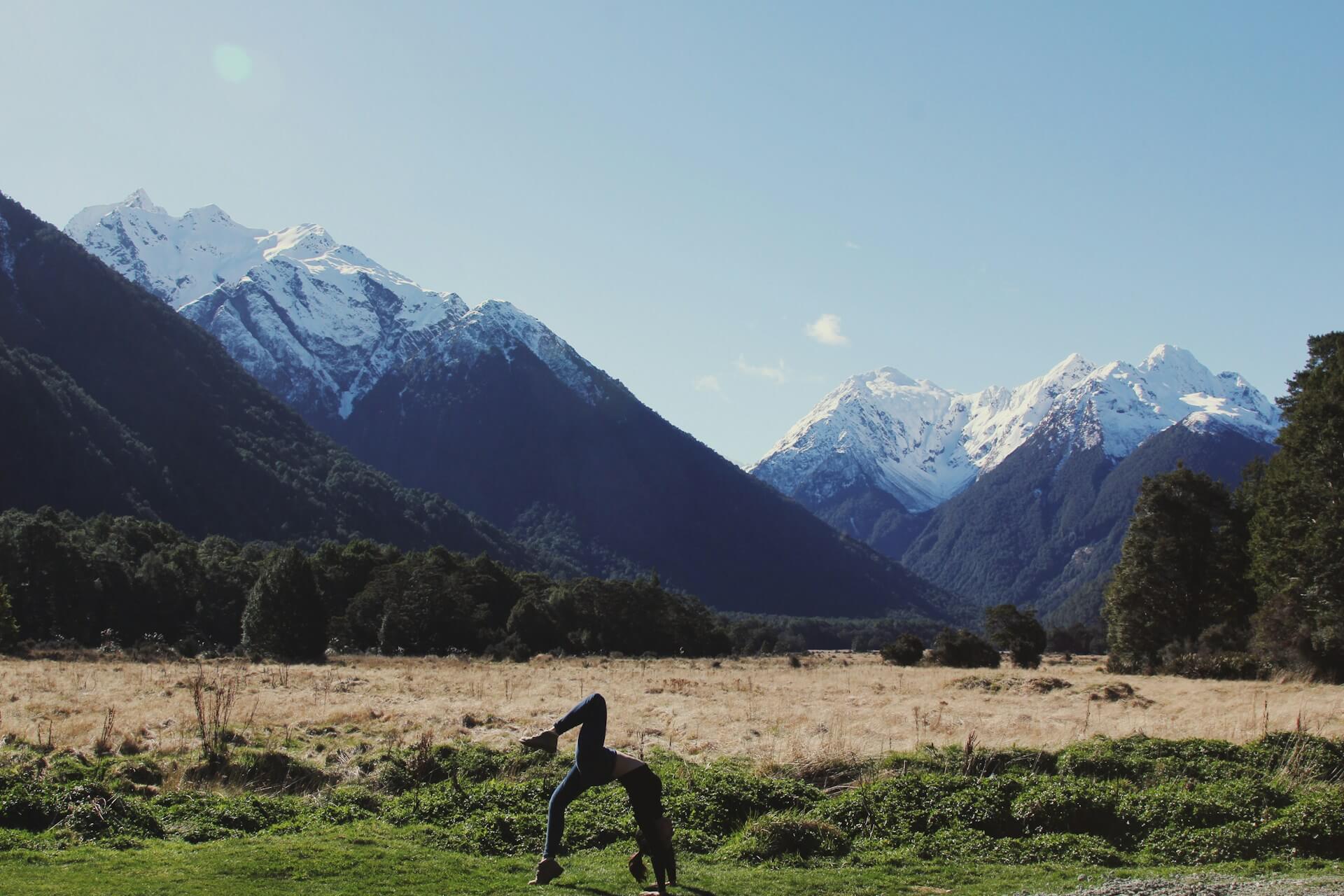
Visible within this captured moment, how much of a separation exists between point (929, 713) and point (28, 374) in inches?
7447

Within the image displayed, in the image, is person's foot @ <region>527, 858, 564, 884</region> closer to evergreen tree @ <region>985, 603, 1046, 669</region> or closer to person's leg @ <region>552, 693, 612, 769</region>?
person's leg @ <region>552, 693, 612, 769</region>

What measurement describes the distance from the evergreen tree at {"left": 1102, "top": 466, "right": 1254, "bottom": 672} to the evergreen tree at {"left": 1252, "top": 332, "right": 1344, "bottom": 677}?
313 inches

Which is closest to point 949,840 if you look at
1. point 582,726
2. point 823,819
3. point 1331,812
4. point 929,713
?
point 823,819

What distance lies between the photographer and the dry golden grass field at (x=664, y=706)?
22984 millimetres

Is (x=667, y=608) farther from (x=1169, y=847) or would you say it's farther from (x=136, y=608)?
(x=1169, y=847)

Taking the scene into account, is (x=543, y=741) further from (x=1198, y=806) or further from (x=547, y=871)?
(x=1198, y=806)

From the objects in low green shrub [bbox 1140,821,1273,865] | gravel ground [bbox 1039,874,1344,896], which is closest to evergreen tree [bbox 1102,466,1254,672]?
low green shrub [bbox 1140,821,1273,865]

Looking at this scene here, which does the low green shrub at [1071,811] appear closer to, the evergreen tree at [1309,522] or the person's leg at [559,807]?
the person's leg at [559,807]

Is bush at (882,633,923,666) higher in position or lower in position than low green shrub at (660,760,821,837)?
lower

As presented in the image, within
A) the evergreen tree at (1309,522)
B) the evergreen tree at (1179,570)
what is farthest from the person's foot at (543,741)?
the evergreen tree at (1179,570)

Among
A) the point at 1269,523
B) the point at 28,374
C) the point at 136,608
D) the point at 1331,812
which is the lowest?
the point at 136,608

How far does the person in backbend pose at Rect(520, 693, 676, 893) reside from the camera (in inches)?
387

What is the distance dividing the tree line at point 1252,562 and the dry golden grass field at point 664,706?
3.60 meters

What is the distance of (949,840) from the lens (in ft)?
43.8
